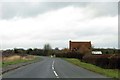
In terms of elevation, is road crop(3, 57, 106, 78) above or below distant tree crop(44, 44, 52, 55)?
below

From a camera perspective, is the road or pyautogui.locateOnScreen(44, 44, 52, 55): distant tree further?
pyautogui.locateOnScreen(44, 44, 52, 55): distant tree

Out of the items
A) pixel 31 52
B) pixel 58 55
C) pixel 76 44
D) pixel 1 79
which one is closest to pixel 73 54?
pixel 58 55

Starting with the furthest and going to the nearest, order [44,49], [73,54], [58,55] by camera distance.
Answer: [44,49]
[58,55]
[73,54]

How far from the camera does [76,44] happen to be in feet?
490

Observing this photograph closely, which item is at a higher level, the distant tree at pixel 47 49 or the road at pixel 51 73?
the distant tree at pixel 47 49

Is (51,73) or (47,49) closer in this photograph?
(51,73)

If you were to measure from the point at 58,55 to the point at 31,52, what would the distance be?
92.8 ft

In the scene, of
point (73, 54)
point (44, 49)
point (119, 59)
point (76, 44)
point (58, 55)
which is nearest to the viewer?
point (119, 59)

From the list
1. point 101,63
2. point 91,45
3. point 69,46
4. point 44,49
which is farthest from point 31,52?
point 101,63

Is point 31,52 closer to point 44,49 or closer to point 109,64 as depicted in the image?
point 44,49

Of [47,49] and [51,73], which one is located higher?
[47,49]

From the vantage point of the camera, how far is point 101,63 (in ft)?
154

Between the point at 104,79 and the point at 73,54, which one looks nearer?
the point at 104,79

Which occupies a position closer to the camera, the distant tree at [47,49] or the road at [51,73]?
the road at [51,73]
